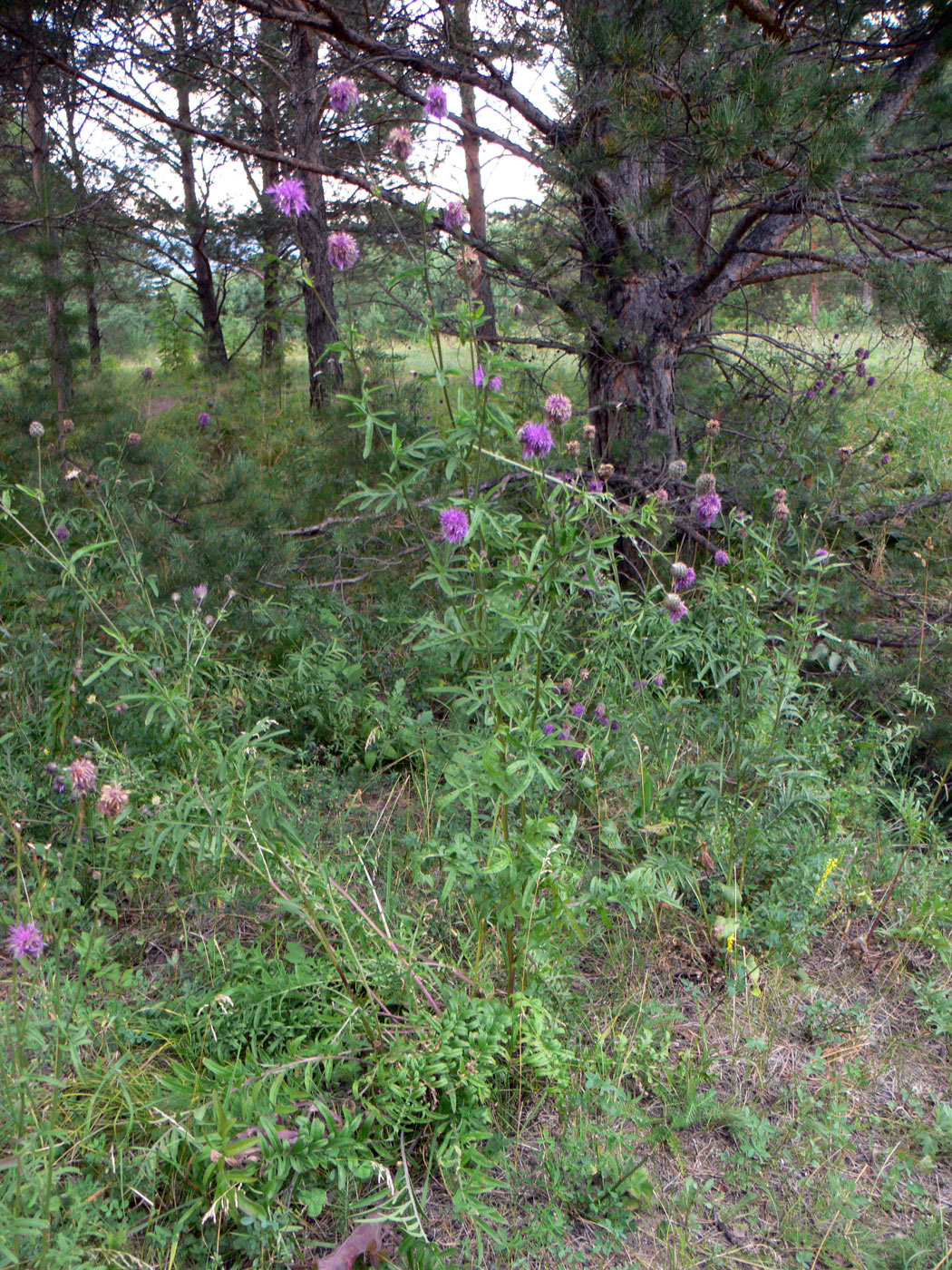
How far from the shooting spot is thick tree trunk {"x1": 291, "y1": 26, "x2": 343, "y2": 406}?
5.99 meters

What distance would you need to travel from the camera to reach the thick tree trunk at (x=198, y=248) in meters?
8.82

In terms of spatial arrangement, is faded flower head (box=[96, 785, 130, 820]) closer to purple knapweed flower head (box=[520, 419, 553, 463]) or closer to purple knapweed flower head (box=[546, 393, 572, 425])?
purple knapweed flower head (box=[520, 419, 553, 463])

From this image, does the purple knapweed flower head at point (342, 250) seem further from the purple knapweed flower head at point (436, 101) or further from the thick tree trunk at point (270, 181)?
the thick tree trunk at point (270, 181)

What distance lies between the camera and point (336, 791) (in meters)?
2.85

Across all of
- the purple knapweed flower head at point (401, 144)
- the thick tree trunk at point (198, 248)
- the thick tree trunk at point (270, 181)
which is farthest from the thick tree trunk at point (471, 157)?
the thick tree trunk at point (198, 248)

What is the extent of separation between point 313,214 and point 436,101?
5.28 meters

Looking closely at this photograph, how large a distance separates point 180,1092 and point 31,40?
4106 mm

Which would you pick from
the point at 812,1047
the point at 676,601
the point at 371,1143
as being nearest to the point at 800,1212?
the point at 812,1047

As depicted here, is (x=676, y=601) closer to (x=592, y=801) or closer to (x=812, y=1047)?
(x=592, y=801)

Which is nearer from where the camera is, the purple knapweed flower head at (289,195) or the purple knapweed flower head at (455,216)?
the purple knapweed flower head at (455,216)

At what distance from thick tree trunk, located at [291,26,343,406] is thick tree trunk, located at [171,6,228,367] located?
2129mm

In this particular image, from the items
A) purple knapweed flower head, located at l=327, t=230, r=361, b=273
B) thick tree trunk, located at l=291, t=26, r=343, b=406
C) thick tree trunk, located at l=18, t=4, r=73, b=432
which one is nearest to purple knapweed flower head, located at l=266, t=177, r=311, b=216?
purple knapweed flower head, located at l=327, t=230, r=361, b=273

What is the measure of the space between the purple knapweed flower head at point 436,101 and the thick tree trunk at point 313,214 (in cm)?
384

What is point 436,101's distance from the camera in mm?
2018
